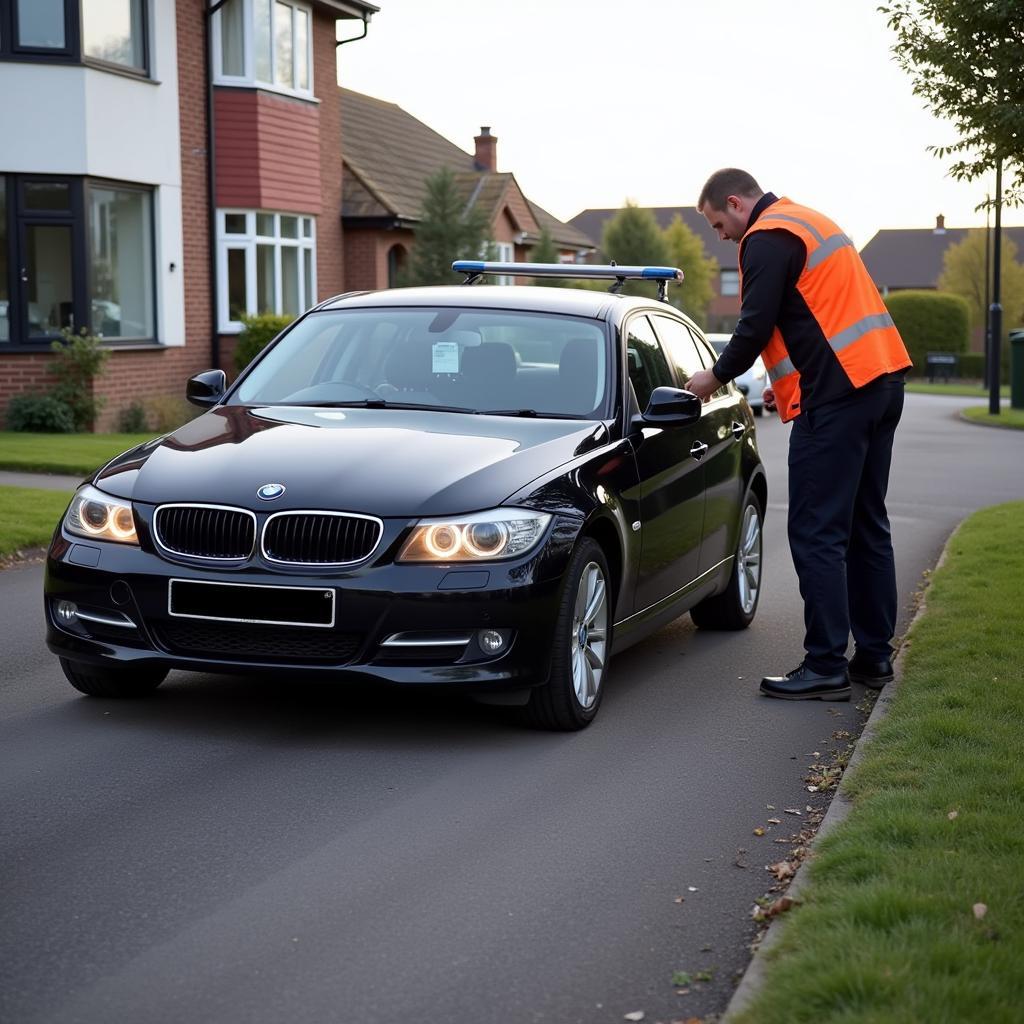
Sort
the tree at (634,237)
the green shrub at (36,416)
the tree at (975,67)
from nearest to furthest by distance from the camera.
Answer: the tree at (975,67)
the green shrub at (36,416)
the tree at (634,237)

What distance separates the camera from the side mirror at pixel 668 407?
6.90 metres

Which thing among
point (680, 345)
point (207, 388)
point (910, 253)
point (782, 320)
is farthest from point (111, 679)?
point (910, 253)

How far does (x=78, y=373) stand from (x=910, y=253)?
276 ft

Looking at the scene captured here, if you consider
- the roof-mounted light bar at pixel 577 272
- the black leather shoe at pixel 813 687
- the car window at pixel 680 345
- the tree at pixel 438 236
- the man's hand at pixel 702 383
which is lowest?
the black leather shoe at pixel 813 687

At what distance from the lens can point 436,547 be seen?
576 centimetres

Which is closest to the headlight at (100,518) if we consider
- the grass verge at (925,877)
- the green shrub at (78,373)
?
the grass verge at (925,877)

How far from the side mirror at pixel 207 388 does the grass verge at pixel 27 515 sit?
12.4 ft

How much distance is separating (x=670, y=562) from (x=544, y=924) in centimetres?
322

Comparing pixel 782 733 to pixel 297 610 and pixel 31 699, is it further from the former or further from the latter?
pixel 31 699

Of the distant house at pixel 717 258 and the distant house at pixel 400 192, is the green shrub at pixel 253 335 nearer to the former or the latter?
the distant house at pixel 400 192

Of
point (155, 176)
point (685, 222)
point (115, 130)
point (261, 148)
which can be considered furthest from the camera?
point (685, 222)

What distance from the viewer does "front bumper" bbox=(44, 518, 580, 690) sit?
5707mm

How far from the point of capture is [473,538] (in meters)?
5.79

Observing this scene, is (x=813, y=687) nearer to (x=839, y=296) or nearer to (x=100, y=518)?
(x=839, y=296)
